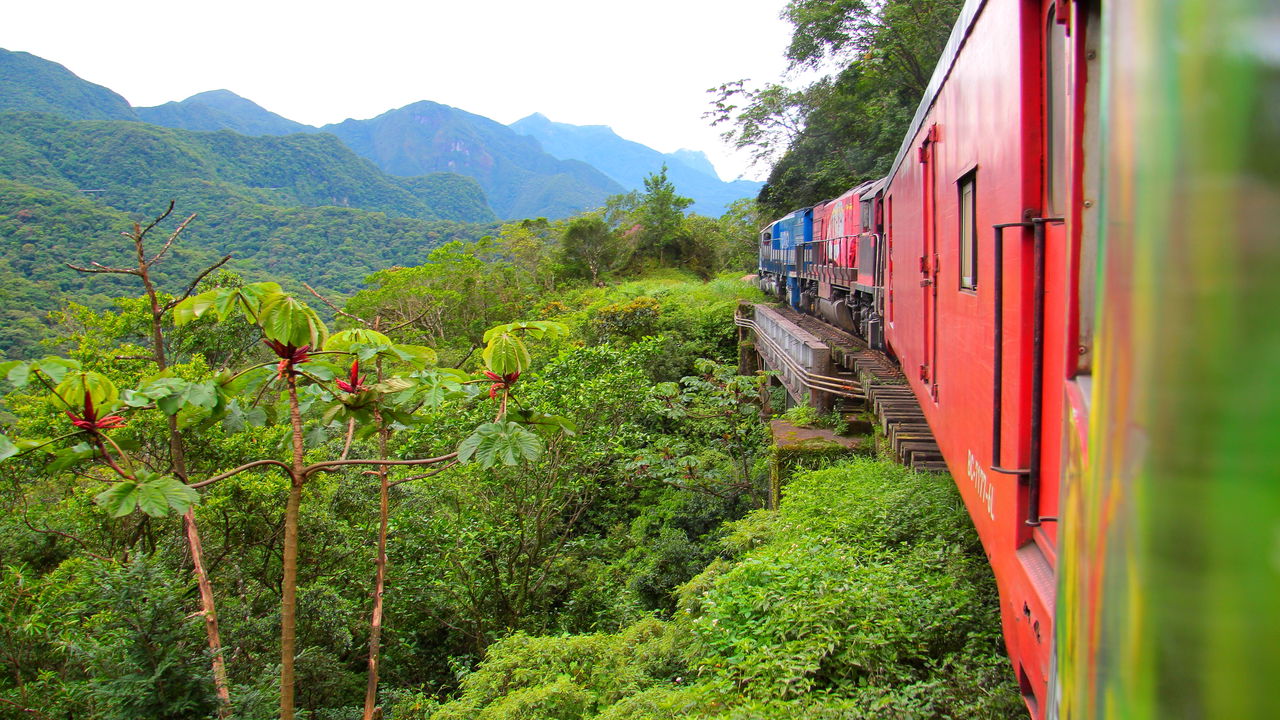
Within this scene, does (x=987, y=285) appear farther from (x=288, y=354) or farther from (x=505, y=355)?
(x=288, y=354)

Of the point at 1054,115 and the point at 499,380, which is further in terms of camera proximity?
the point at 499,380

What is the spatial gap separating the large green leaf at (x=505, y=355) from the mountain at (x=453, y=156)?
152 meters

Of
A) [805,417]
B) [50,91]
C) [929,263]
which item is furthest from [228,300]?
[50,91]

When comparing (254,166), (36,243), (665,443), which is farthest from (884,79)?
(254,166)

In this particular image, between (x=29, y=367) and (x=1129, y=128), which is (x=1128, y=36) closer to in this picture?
(x=1129, y=128)

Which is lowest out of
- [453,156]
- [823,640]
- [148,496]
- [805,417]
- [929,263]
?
[823,640]

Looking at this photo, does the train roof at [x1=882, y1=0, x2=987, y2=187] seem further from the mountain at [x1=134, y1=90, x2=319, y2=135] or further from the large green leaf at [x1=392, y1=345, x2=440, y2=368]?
the mountain at [x1=134, y1=90, x2=319, y2=135]

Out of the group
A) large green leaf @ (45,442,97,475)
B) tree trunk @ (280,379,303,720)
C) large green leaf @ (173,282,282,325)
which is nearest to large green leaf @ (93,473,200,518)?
large green leaf @ (45,442,97,475)

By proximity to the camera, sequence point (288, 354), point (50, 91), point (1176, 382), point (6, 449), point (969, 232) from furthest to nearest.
Answer: 1. point (50, 91)
2. point (969, 232)
3. point (288, 354)
4. point (6, 449)
5. point (1176, 382)

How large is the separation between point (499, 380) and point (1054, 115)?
6.33 ft

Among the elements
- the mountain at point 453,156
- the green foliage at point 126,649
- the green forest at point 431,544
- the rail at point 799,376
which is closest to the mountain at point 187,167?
the green forest at point 431,544

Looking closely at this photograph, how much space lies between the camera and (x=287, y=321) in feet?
7.38

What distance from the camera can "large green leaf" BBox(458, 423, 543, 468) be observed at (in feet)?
7.77

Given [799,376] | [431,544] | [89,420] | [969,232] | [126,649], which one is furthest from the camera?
[799,376]
